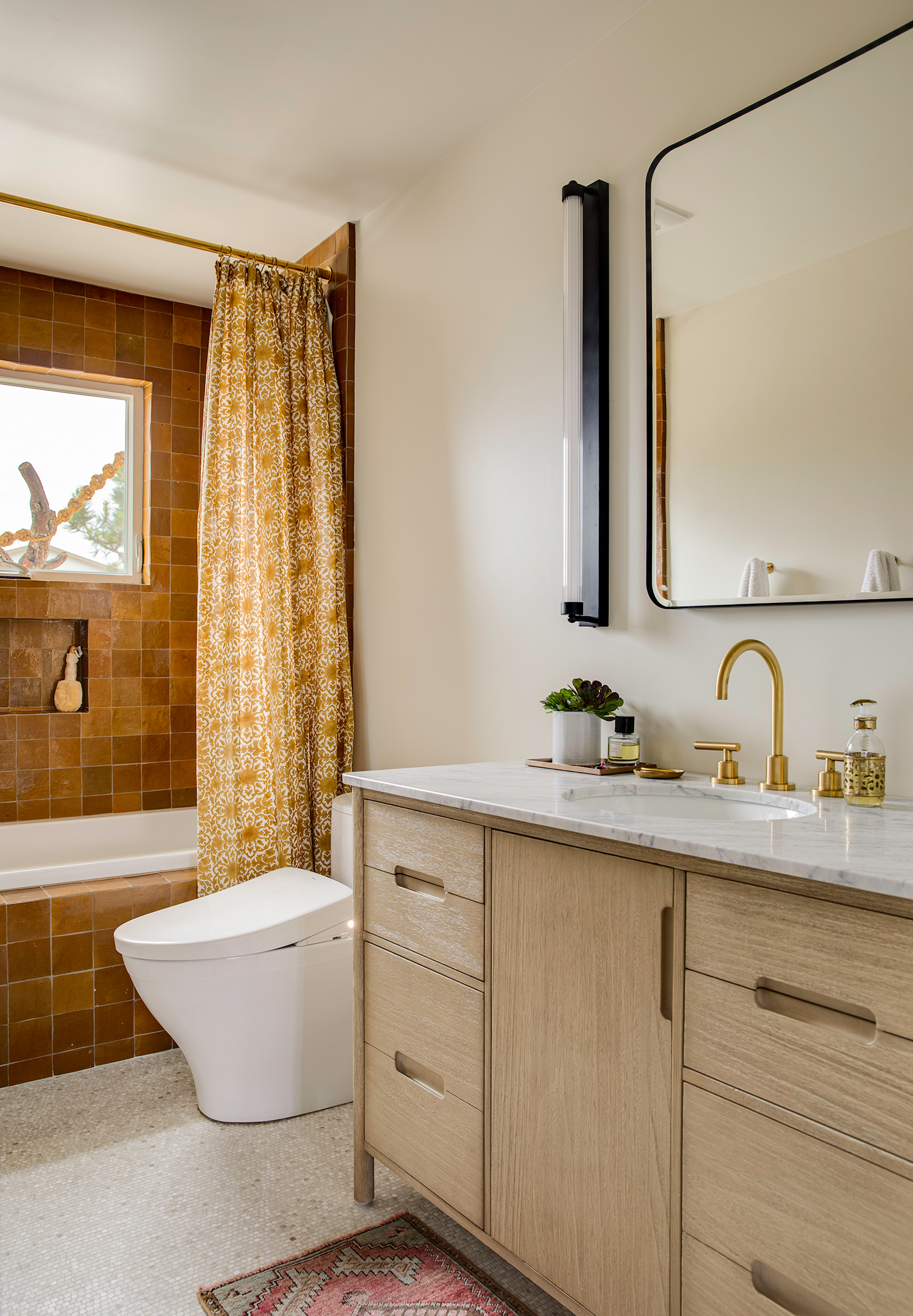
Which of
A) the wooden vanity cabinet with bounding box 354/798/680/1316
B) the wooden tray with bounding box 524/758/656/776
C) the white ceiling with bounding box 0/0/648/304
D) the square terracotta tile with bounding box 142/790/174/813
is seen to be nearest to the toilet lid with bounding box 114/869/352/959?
the wooden vanity cabinet with bounding box 354/798/680/1316

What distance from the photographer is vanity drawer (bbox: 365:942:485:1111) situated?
4.68 ft

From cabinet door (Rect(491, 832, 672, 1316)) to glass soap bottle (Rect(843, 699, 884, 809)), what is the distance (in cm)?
38

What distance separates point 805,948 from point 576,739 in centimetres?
84

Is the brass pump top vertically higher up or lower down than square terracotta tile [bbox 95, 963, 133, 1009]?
higher up

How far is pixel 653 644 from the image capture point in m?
1.77

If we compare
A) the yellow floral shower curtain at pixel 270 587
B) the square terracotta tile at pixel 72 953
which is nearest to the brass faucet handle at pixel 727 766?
the yellow floral shower curtain at pixel 270 587

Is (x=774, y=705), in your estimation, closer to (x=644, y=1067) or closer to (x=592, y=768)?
(x=592, y=768)

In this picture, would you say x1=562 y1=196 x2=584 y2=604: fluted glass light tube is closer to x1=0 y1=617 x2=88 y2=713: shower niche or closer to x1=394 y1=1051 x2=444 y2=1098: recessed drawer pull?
x1=394 y1=1051 x2=444 y2=1098: recessed drawer pull

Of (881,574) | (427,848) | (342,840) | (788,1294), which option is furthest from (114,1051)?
(881,574)

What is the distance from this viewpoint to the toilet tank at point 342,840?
93.6 inches

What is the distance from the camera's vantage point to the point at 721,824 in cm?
117

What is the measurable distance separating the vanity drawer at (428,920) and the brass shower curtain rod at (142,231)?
5.92 feet

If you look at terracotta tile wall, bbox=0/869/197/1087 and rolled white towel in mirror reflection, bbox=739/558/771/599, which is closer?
rolled white towel in mirror reflection, bbox=739/558/771/599

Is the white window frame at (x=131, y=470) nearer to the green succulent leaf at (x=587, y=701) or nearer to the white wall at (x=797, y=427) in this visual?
the green succulent leaf at (x=587, y=701)
